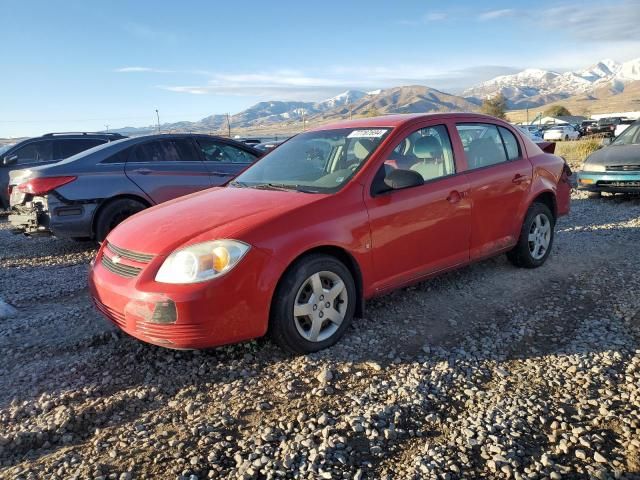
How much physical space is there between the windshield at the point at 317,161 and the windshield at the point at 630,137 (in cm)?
824

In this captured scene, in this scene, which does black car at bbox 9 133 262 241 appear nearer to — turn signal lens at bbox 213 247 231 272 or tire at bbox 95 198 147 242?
tire at bbox 95 198 147 242

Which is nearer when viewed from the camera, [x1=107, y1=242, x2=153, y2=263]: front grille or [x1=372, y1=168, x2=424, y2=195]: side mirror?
[x1=107, y1=242, x2=153, y2=263]: front grille

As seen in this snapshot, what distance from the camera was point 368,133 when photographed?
13.8 ft

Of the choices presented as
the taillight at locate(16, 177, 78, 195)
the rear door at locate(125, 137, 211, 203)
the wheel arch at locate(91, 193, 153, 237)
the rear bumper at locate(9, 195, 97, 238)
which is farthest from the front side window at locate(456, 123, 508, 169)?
the taillight at locate(16, 177, 78, 195)

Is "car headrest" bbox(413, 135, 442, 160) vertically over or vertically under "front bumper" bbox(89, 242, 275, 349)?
over

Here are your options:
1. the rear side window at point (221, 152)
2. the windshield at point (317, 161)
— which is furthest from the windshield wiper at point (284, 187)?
the rear side window at point (221, 152)

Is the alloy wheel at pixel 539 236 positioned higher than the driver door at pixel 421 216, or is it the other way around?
the driver door at pixel 421 216

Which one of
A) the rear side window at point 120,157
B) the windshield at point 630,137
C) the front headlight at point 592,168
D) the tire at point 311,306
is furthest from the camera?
the windshield at point 630,137

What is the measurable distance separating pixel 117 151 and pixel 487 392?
5703 millimetres

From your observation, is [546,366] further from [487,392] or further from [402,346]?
[402,346]

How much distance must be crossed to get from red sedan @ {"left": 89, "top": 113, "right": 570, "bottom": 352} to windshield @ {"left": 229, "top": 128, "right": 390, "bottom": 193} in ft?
0.05

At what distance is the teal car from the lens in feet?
29.2

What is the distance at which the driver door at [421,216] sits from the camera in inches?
148

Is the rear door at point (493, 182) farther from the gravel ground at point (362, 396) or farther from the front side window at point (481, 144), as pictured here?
the gravel ground at point (362, 396)
